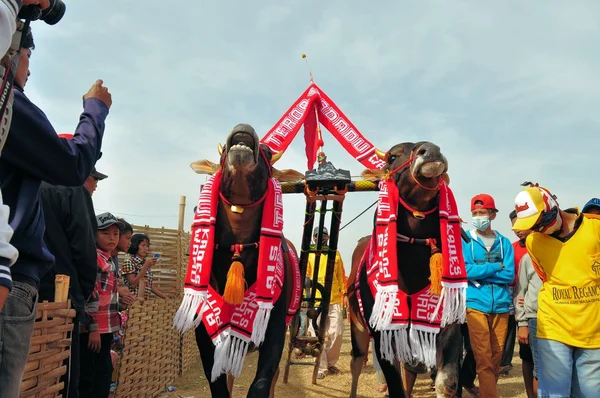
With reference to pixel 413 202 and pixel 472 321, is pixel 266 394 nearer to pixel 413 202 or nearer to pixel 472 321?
pixel 413 202

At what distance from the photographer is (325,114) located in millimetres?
6637

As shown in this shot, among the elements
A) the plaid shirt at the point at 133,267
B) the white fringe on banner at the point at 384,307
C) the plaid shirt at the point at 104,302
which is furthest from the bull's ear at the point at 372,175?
the plaid shirt at the point at 133,267

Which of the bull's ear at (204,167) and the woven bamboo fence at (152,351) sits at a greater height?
the bull's ear at (204,167)

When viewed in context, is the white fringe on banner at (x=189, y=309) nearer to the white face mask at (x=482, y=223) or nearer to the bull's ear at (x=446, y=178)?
the bull's ear at (x=446, y=178)

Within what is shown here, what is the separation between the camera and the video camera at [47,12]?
5.20 ft

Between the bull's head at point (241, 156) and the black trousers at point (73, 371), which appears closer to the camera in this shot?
the black trousers at point (73, 371)

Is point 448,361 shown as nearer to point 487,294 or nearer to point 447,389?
point 447,389

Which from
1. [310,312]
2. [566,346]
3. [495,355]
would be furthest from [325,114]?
[566,346]

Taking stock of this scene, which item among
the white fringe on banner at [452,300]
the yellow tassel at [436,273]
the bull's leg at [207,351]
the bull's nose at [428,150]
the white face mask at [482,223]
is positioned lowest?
the bull's leg at [207,351]

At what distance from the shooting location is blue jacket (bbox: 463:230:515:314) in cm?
518

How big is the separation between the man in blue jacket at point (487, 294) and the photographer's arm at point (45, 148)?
449 cm

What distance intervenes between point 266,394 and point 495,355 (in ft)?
9.86

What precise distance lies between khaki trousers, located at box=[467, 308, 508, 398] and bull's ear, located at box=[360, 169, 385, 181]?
6.88 ft

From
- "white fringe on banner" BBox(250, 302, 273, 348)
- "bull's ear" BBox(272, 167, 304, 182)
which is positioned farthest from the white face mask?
"white fringe on banner" BBox(250, 302, 273, 348)
